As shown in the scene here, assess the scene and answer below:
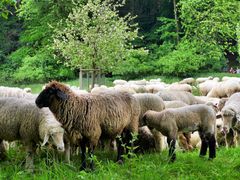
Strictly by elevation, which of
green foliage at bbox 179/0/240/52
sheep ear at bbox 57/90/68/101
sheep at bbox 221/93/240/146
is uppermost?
green foliage at bbox 179/0/240/52

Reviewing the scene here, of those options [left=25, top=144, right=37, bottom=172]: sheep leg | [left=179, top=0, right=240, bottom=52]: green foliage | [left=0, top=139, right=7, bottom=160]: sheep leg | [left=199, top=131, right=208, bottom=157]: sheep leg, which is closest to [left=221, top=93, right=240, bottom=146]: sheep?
[left=199, top=131, right=208, bottom=157]: sheep leg

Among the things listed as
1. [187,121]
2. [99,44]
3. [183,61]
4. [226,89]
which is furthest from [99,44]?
[183,61]

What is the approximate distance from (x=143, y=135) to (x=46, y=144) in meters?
2.40

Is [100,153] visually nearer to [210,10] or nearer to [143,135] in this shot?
[143,135]

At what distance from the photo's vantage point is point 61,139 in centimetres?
626

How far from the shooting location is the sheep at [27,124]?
21.3ft

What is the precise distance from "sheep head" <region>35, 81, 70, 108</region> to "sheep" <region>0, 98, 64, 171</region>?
13.2 inches

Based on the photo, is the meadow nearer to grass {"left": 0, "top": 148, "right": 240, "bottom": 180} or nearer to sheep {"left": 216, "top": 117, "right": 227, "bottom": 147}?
grass {"left": 0, "top": 148, "right": 240, "bottom": 180}

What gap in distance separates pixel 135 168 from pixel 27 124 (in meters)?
1.83

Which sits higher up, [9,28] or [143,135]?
[9,28]

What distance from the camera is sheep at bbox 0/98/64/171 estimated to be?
6496 mm

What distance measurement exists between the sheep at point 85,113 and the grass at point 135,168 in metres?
0.35

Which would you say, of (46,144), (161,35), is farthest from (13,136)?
(161,35)

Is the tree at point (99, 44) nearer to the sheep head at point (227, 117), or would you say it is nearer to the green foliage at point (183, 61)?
the sheep head at point (227, 117)
